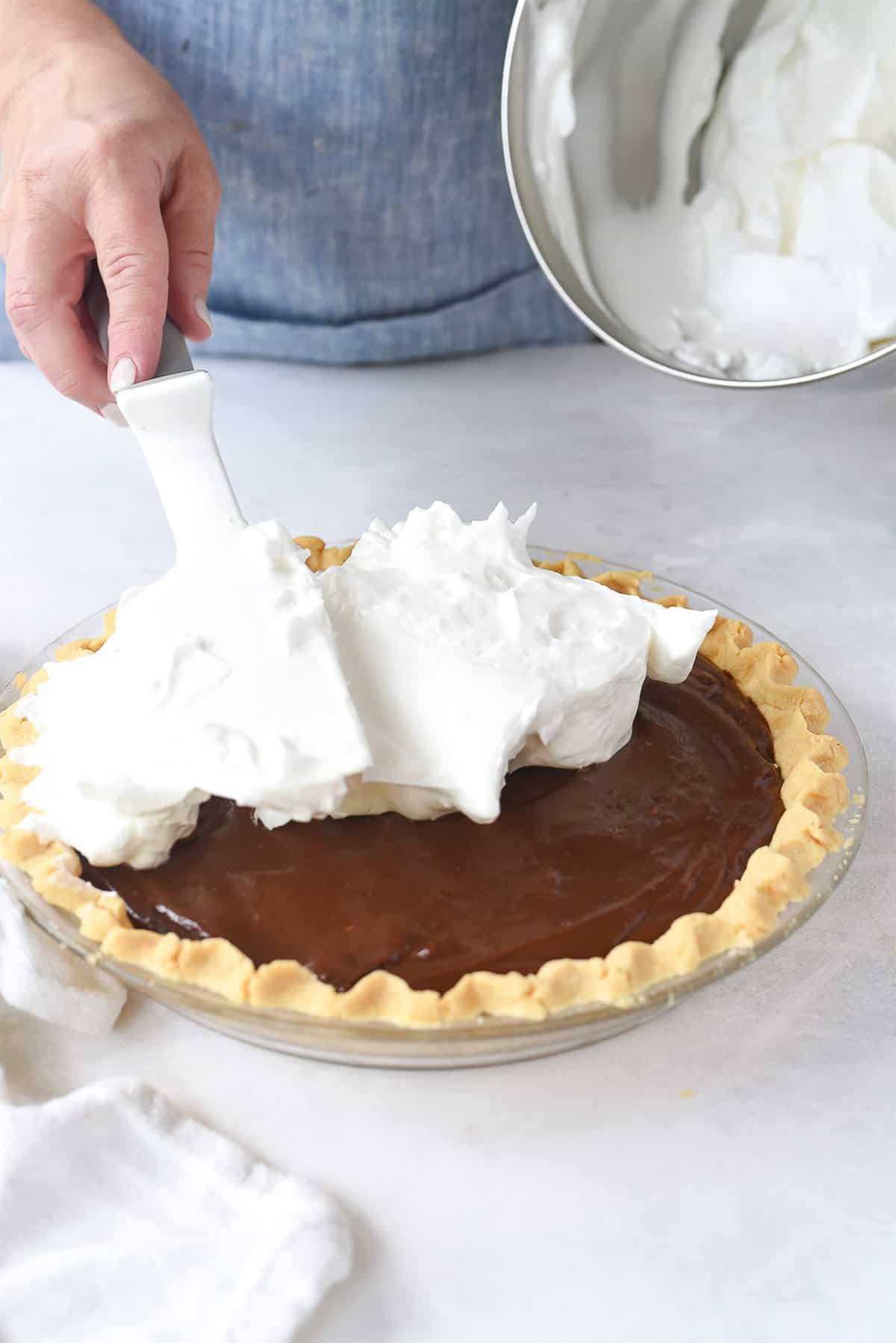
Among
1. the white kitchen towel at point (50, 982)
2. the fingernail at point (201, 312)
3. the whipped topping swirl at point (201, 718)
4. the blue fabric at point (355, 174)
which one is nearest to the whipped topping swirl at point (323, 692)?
the whipped topping swirl at point (201, 718)

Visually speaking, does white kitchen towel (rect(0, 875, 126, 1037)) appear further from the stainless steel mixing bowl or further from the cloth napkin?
the stainless steel mixing bowl

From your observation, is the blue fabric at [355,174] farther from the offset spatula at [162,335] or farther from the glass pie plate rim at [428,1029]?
the glass pie plate rim at [428,1029]

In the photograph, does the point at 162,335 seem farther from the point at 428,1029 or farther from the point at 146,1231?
the point at 146,1231

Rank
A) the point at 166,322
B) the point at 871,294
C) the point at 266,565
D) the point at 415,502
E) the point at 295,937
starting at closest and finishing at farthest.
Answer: the point at 295,937 → the point at 266,565 → the point at 166,322 → the point at 871,294 → the point at 415,502

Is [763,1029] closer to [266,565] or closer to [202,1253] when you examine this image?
[202,1253]

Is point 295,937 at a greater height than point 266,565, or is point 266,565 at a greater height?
point 266,565

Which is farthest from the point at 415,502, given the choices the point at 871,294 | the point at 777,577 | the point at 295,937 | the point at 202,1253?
the point at 202,1253
